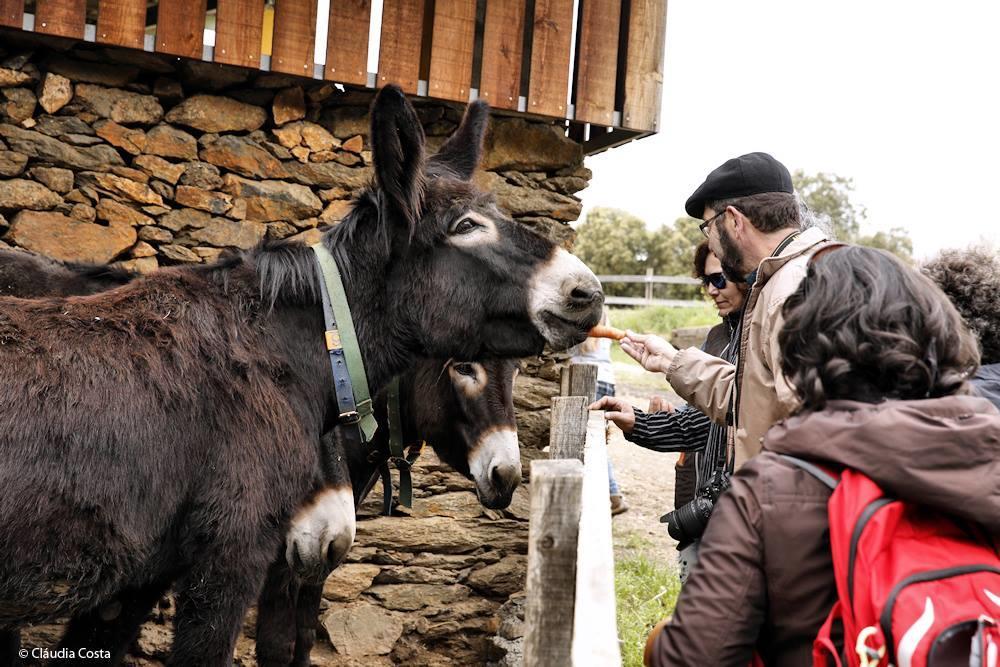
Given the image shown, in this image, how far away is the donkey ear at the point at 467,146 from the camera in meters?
3.08

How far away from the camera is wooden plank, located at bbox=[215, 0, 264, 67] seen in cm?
466

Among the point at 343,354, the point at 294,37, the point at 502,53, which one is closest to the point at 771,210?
the point at 343,354

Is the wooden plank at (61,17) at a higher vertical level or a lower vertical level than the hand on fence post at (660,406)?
higher

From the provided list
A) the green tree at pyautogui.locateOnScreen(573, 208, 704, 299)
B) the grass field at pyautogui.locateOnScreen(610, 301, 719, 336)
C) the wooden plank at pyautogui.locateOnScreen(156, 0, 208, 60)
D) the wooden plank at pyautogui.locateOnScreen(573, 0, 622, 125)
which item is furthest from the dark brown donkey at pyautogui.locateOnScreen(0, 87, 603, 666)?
the green tree at pyautogui.locateOnScreen(573, 208, 704, 299)

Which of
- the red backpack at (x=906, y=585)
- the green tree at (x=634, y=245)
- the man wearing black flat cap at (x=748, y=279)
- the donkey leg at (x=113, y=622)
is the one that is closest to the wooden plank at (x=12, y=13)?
the donkey leg at (x=113, y=622)

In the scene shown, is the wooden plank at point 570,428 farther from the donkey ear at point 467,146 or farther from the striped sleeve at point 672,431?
the donkey ear at point 467,146

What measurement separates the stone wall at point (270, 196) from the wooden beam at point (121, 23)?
0.28m

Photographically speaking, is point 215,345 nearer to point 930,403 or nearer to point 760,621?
point 760,621

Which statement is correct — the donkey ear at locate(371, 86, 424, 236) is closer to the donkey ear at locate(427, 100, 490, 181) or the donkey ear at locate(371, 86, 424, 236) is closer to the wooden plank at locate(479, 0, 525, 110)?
the donkey ear at locate(427, 100, 490, 181)

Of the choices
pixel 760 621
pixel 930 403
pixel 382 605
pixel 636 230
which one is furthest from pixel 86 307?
pixel 636 230

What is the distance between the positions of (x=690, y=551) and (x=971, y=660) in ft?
5.37

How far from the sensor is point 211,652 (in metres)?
2.20

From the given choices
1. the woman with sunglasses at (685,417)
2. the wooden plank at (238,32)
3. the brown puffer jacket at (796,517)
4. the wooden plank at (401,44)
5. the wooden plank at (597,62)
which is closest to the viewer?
the brown puffer jacket at (796,517)

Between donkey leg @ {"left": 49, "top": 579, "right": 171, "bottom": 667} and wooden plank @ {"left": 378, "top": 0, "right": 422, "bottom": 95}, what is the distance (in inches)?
138
